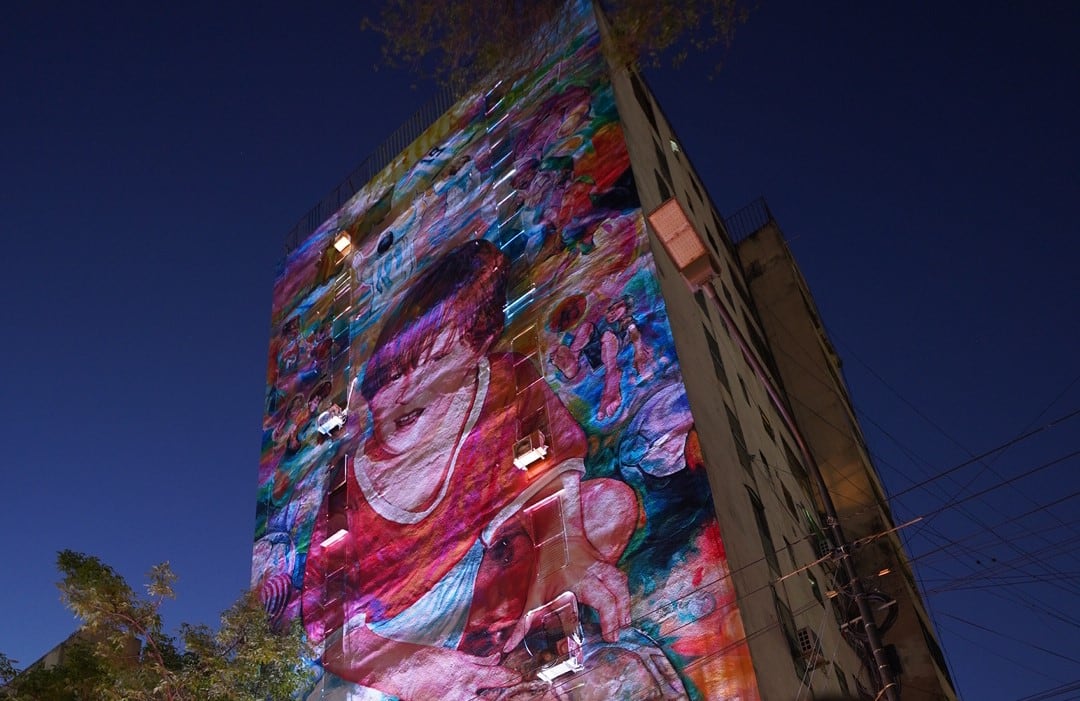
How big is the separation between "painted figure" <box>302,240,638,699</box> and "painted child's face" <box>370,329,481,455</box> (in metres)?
0.04

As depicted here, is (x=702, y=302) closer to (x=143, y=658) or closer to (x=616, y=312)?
(x=616, y=312)

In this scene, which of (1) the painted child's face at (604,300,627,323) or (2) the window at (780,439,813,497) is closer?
(1) the painted child's face at (604,300,627,323)

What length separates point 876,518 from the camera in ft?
96.6

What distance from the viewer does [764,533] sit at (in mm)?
20047

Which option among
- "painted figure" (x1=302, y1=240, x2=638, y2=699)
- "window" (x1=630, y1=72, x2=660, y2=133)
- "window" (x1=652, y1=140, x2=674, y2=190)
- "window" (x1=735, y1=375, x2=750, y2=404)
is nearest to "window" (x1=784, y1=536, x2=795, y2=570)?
"window" (x1=735, y1=375, x2=750, y2=404)

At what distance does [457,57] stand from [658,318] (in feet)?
25.7

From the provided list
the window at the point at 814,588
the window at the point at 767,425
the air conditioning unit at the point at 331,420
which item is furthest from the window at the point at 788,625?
the air conditioning unit at the point at 331,420

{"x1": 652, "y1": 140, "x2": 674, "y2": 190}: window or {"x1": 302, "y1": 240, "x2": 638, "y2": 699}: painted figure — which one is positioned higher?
{"x1": 652, "y1": 140, "x2": 674, "y2": 190}: window

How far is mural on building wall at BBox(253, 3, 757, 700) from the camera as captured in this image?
58.3 ft

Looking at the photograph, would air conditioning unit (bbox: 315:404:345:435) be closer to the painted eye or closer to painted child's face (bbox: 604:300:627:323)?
the painted eye

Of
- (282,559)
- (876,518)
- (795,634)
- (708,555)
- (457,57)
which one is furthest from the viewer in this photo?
(876,518)

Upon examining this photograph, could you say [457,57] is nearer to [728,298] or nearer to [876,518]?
[728,298]

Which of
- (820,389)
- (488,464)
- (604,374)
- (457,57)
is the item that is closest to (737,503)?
(604,374)

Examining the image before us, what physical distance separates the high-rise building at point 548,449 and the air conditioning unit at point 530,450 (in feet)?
0.27
